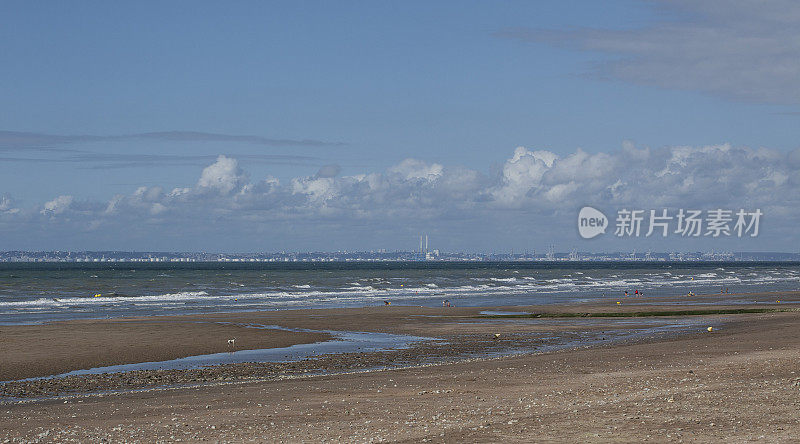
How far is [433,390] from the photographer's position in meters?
17.8

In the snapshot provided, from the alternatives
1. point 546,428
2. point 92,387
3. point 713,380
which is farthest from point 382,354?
point 546,428

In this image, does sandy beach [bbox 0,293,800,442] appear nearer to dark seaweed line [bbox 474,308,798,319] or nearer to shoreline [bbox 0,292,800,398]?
shoreline [bbox 0,292,800,398]

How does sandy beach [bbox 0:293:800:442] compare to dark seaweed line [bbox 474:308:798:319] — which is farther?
dark seaweed line [bbox 474:308:798:319]

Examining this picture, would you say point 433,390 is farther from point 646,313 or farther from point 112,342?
point 646,313

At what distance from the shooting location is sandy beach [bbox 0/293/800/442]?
13.2 metres

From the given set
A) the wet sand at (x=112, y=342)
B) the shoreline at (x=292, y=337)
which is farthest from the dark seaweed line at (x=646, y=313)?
the wet sand at (x=112, y=342)

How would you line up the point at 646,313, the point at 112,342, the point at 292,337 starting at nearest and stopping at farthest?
the point at 112,342
the point at 292,337
the point at 646,313

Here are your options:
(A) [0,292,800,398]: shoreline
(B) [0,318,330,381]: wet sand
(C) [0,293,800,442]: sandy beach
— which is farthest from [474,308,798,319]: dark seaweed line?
(B) [0,318,330,381]: wet sand

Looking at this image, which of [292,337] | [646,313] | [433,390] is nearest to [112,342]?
[292,337]

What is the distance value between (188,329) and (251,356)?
10891 mm

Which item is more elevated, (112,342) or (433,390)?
(433,390)

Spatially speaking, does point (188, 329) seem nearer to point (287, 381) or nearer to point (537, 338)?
point (537, 338)

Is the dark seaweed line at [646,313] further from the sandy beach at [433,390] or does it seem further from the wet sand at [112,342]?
the wet sand at [112,342]

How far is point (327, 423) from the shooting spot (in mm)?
14141
